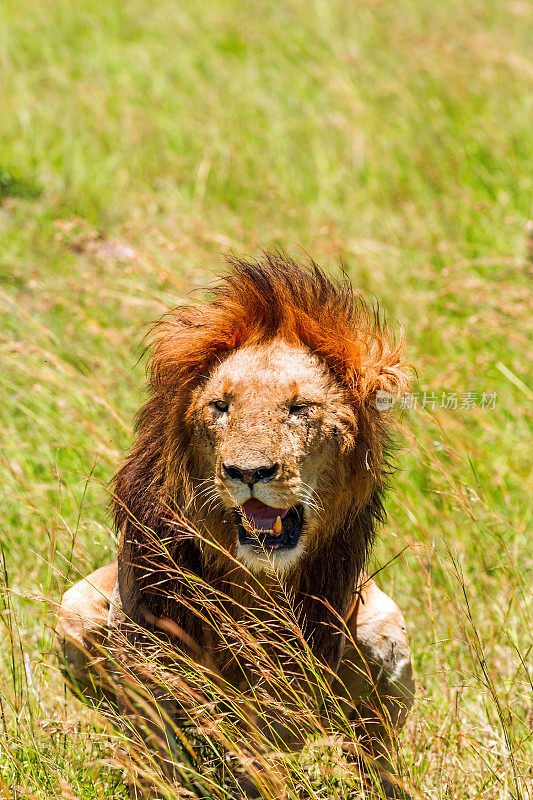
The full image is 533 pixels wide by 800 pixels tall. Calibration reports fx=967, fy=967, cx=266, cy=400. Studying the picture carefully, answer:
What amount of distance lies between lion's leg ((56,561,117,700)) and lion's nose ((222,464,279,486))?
75 cm

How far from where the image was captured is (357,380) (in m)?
2.46

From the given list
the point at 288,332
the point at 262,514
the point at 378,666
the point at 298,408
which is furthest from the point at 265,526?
the point at 378,666

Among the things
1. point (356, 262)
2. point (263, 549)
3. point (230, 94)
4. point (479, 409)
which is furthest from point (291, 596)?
point (230, 94)

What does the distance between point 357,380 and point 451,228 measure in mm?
3768

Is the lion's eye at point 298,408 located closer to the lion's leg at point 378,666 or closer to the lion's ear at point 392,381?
the lion's ear at point 392,381

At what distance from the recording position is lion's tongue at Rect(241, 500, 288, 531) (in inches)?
92.2

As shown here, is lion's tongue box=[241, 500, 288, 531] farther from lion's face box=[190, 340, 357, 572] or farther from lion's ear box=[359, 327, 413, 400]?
lion's ear box=[359, 327, 413, 400]

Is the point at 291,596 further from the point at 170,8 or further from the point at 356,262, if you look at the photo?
the point at 170,8

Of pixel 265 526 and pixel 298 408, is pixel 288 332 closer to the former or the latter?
pixel 298 408

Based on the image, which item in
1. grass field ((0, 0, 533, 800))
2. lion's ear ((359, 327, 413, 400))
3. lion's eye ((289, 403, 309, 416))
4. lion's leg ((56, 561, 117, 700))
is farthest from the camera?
grass field ((0, 0, 533, 800))

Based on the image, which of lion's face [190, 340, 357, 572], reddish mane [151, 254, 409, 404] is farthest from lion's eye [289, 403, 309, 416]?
reddish mane [151, 254, 409, 404]

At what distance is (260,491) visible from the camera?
223cm

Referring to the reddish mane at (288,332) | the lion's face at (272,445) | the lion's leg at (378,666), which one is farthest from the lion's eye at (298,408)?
the lion's leg at (378,666)

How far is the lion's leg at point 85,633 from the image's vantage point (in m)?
2.77
